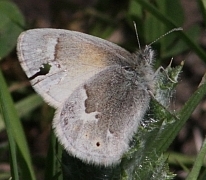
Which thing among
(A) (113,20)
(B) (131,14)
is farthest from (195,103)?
(A) (113,20)

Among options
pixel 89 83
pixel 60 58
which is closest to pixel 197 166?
pixel 89 83

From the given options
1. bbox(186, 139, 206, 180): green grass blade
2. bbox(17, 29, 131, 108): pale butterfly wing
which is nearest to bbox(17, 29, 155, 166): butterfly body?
bbox(17, 29, 131, 108): pale butterfly wing

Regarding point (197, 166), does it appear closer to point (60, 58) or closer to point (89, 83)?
point (89, 83)

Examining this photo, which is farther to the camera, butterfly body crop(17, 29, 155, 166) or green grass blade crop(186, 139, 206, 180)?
butterfly body crop(17, 29, 155, 166)

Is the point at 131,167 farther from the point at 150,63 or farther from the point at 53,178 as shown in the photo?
the point at 150,63

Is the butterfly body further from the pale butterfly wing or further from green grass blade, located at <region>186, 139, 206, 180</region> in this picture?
green grass blade, located at <region>186, 139, 206, 180</region>

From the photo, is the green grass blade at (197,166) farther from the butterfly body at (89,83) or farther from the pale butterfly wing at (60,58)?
the pale butterfly wing at (60,58)

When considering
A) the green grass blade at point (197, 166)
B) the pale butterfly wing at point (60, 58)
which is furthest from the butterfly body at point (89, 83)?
the green grass blade at point (197, 166)

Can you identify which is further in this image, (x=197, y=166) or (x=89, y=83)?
(x=89, y=83)
